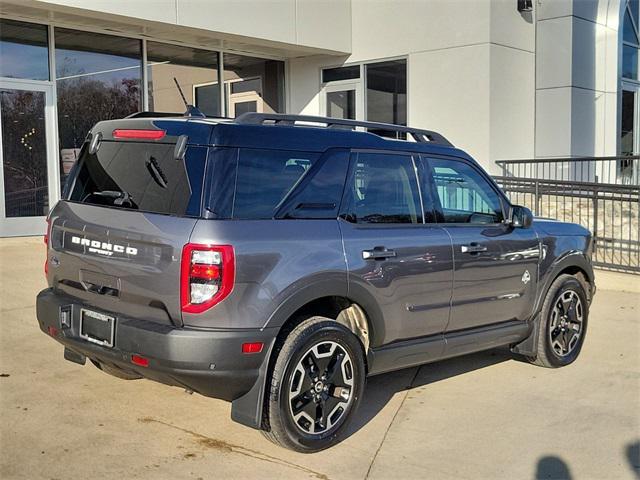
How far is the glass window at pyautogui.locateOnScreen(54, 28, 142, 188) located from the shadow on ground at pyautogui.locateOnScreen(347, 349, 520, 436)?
8.20 metres

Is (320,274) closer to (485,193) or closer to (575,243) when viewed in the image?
(485,193)

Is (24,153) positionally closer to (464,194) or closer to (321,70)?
(321,70)

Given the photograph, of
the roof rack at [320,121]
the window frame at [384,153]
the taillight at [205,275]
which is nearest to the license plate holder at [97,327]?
the taillight at [205,275]

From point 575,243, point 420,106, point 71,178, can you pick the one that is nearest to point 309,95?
point 420,106

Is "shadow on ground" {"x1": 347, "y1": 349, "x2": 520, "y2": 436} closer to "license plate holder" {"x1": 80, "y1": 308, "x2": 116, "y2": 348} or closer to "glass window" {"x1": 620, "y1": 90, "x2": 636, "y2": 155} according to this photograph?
"license plate holder" {"x1": 80, "y1": 308, "x2": 116, "y2": 348}

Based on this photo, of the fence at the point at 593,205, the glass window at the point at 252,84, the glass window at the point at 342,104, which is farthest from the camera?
the glass window at the point at 342,104

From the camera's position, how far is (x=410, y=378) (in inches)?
233

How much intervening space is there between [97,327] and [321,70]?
12.3m

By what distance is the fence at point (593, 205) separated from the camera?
11016 mm

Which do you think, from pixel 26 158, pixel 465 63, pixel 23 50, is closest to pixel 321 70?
pixel 465 63

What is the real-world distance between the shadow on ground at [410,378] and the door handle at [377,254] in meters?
1.18

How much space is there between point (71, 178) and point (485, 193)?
10.2 ft

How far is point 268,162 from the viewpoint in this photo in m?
4.20

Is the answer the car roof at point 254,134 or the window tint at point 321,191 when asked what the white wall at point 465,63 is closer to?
the car roof at point 254,134
